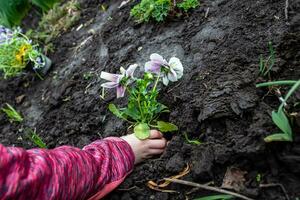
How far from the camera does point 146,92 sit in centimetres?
178

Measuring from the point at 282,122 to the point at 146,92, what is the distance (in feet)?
2.07

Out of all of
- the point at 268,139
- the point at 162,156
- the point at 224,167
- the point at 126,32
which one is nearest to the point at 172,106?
the point at 162,156

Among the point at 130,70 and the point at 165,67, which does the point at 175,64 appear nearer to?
the point at 165,67

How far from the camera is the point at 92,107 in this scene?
2.14 metres

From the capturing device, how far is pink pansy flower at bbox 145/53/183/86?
5.71 ft

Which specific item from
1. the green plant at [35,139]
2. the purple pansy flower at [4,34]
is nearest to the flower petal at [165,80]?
the green plant at [35,139]

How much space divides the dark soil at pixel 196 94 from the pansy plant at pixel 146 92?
2.8 inches

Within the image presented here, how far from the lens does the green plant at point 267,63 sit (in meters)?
1.58

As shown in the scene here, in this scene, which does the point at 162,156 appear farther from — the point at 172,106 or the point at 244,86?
the point at 244,86

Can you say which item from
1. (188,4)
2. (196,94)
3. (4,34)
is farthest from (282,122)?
(4,34)

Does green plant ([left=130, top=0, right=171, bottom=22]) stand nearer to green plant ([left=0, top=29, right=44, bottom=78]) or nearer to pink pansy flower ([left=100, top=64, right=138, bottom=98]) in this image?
pink pansy flower ([left=100, top=64, right=138, bottom=98])

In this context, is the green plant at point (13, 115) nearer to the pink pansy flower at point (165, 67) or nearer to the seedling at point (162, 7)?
the seedling at point (162, 7)

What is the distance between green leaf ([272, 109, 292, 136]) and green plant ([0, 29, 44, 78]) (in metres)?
1.65

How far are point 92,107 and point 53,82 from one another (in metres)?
0.53
